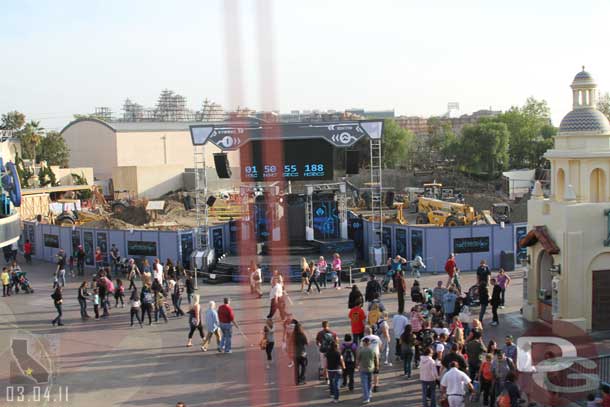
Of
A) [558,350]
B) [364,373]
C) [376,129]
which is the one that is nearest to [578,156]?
[558,350]

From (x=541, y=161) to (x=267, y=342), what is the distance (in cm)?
6875

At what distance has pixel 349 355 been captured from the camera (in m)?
13.9

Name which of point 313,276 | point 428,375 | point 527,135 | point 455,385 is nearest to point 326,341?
point 428,375

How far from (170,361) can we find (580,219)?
10362mm

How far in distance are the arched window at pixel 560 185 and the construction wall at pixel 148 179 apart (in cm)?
4870

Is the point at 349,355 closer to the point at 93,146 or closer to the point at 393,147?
the point at 93,146

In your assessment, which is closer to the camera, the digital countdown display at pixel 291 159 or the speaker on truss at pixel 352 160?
the digital countdown display at pixel 291 159

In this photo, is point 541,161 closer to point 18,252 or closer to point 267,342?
point 18,252

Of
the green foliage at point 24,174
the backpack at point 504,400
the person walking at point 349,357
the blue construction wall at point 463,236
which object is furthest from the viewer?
the green foliage at point 24,174

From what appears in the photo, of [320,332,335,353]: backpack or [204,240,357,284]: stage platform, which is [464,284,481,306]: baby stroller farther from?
[320,332,335,353]: backpack

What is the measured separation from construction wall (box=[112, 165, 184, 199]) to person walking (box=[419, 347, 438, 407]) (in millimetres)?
52420

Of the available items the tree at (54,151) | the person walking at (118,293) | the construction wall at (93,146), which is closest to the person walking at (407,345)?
the person walking at (118,293)

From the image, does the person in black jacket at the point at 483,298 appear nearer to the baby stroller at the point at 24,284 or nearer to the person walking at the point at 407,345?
the person walking at the point at 407,345

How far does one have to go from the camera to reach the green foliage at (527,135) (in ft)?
266
